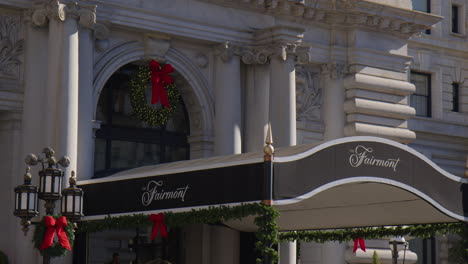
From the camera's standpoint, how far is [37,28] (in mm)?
29016

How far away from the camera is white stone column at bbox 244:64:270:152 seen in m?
33.2

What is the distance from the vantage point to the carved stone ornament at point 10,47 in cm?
2880

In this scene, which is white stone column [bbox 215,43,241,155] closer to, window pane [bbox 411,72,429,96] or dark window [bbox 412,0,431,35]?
dark window [bbox 412,0,431,35]

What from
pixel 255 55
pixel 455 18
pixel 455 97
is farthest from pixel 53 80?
pixel 455 18

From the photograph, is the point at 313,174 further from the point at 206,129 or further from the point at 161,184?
the point at 206,129

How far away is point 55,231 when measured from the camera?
24.1m

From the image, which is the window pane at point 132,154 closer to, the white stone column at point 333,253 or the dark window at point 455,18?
the white stone column at point 333,253

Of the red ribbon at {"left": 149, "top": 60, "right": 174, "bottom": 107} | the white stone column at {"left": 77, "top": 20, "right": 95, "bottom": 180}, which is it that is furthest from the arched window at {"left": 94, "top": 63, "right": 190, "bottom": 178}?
the white stone column at {"left": 77, "top": 20, "right": 95, "bottom": 180}

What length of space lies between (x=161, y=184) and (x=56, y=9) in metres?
6.08

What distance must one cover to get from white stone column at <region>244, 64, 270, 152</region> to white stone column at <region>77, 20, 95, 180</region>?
564cm

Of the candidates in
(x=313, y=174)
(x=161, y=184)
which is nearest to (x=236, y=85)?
(x=161, y=184)

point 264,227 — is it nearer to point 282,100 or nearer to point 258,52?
point 282,100

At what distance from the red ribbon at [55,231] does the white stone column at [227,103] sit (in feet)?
28.5

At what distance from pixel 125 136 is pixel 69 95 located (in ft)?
12.2
